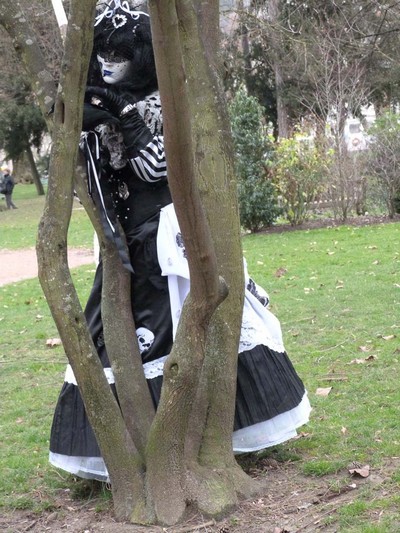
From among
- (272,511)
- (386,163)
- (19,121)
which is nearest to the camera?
(272,511)

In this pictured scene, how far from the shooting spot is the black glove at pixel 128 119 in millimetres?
3461

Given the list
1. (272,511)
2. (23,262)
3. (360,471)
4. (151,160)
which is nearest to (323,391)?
(360,471)

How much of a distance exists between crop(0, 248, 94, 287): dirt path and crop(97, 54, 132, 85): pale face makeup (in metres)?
9.53

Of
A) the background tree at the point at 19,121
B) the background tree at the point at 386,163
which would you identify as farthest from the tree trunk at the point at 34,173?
the background tree at the point at 386,163

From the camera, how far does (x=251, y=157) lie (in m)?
15.4

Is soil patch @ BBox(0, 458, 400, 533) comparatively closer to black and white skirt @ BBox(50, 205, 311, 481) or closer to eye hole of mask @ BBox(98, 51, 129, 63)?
A: black and white skirt @ BBox(50, 205, 311, 481)

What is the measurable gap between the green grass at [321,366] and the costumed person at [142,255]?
12.9 inches

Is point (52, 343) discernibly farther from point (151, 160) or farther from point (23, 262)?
point (23, 262)

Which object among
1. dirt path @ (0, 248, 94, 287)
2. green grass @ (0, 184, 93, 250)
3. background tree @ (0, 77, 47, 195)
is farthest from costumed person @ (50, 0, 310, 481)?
background tree @ (0, 77, 47, 195)

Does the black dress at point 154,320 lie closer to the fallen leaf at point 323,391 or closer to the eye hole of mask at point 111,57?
the eye hole of mask at point 111,57

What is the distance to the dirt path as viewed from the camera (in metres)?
13.5

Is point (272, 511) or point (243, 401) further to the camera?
point (243, 401)

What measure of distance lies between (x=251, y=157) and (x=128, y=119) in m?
12.0

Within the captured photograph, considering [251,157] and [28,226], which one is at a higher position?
[251,157]
